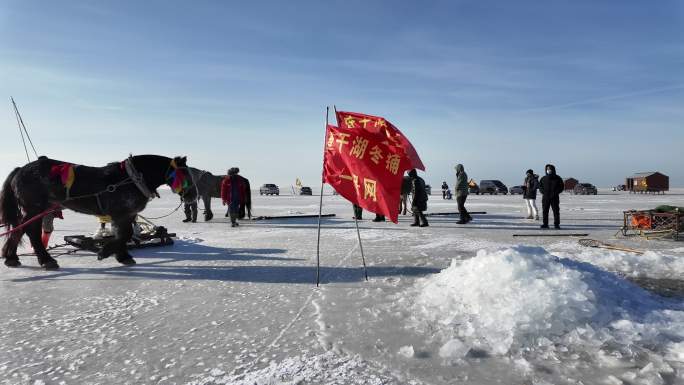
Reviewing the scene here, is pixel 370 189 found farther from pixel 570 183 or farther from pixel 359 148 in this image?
pixel 570 183

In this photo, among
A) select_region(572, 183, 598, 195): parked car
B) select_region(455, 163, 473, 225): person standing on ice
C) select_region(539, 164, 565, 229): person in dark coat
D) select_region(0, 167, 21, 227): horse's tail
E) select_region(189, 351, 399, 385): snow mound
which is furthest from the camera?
select_region(572, 183, 598, 195): parked car

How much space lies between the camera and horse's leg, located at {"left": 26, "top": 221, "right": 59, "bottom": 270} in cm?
644

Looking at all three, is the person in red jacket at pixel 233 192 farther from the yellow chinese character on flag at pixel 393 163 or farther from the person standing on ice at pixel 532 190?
the person standing on ice at pixel 532 190

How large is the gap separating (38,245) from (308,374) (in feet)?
19.7

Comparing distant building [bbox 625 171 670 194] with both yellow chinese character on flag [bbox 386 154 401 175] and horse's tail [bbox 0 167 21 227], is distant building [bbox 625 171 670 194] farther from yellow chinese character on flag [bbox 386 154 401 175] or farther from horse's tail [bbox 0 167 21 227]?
horse's tail [bbox 0 167 21 227]

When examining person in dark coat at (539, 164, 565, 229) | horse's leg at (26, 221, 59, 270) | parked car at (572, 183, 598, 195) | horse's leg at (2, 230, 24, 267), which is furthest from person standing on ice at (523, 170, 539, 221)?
parked car at (572, 183, 598, 195)

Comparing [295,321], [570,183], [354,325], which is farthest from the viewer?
[570,183]

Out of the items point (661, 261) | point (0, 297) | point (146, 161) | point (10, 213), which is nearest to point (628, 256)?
point (661, 261)

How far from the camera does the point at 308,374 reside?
279 centimetres

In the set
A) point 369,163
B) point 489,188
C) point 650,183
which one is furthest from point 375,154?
point 650,183

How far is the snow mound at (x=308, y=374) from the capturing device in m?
2.69

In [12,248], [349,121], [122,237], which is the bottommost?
[12,248]

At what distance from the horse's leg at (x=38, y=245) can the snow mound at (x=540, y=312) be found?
19.7ft

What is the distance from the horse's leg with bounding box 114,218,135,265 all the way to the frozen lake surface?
567 millimetres
